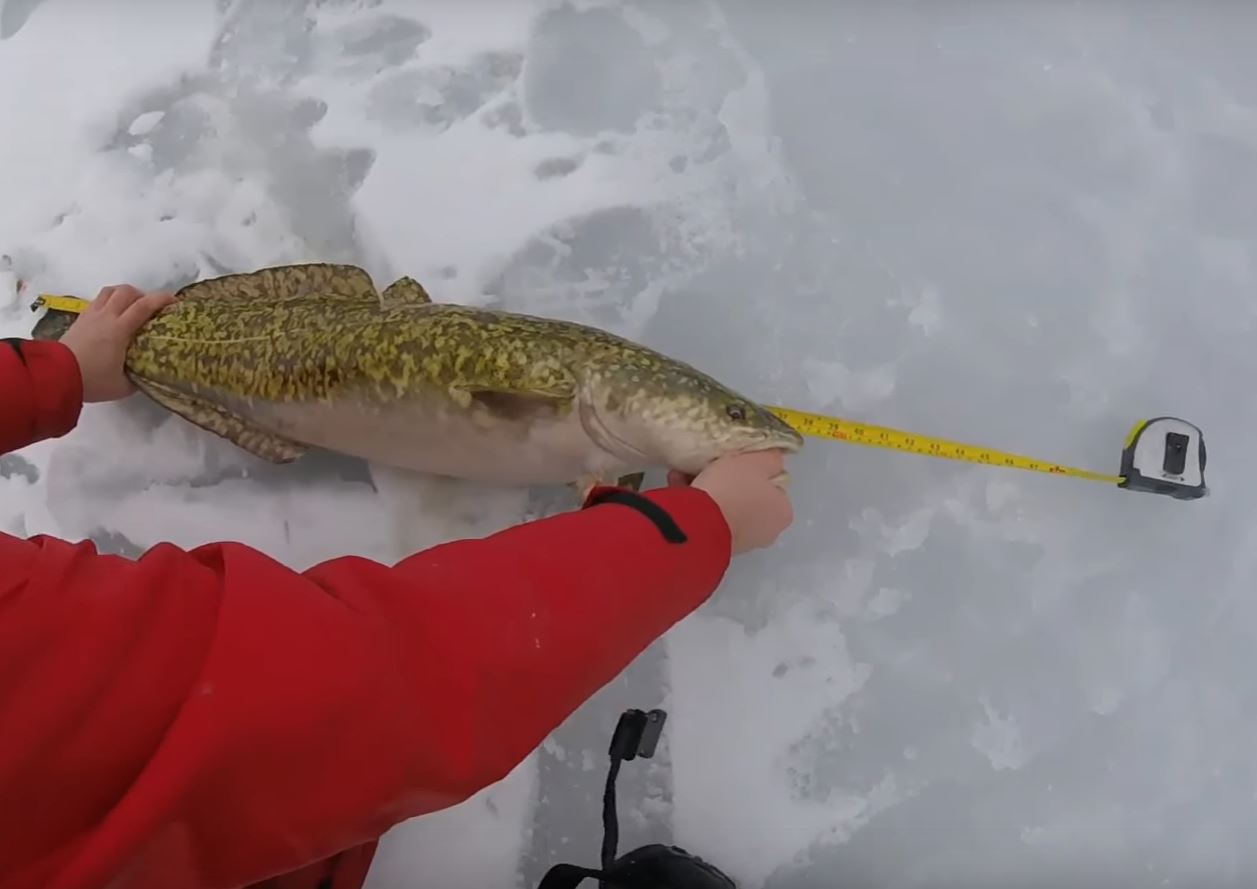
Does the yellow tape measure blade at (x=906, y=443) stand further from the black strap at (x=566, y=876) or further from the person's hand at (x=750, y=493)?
the black strap at (x=566, y=876)

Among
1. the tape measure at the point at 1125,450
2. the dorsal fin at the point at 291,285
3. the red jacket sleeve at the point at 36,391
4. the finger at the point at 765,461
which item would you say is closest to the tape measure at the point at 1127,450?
the tape measure at the point at 1125,450

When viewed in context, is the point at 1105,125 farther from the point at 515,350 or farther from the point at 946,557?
the point at 515,350

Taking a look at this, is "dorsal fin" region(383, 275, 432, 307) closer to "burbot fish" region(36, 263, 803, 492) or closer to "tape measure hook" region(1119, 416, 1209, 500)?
"burbot fish" region(36, 263, 803, 492)

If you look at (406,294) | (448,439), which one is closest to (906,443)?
(448,439)

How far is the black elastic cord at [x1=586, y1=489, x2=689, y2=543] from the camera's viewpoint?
1732 millimetres

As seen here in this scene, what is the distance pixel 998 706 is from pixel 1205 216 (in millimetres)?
1437

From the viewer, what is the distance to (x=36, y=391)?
2262 millimetres

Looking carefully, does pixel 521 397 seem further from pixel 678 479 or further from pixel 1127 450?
pixel 1127 450

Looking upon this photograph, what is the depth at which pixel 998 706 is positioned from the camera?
Answer: 98.8 inches

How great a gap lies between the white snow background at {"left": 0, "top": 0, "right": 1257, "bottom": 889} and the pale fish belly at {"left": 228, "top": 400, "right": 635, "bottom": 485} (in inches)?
7.5

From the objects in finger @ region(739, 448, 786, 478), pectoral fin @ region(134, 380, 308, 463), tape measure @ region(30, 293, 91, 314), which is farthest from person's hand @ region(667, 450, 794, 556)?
tape measure @ region(30, 293, 91, 314)

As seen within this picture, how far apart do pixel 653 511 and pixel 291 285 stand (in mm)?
1339

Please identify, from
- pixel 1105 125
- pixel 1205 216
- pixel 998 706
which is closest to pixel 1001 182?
pixel 1105 125

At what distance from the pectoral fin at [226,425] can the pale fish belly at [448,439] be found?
0.13 ft
